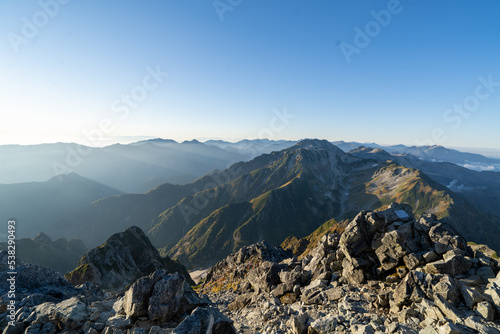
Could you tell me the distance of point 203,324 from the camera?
1628 cm

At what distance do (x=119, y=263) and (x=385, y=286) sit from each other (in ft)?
409

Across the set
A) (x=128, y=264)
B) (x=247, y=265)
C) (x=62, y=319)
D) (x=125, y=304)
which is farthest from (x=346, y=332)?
(x=128, y=264)

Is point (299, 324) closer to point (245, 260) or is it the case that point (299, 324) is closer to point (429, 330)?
point (429, 330)

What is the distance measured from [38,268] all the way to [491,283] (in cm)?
6777

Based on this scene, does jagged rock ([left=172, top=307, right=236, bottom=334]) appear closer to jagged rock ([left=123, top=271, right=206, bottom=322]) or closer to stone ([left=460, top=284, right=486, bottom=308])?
jagged rock ([left=123, top=271, right=206, bottom=322])

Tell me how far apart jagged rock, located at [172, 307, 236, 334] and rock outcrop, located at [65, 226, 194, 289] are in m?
105

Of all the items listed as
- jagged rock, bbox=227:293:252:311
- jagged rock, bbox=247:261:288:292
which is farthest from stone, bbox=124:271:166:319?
jagged rock, bbox=247:261:288:292

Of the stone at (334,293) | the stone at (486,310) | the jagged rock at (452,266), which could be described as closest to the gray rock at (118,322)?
the stone at (334,293)

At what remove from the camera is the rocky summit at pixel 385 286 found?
55.5ft

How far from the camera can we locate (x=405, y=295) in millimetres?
19734

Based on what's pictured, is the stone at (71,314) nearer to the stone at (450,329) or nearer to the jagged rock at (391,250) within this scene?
the stone at (450,329)

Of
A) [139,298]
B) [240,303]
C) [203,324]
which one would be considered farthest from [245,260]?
[203,324]

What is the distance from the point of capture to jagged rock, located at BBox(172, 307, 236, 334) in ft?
50.1

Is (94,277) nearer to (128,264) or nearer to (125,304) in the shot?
(128,264)
